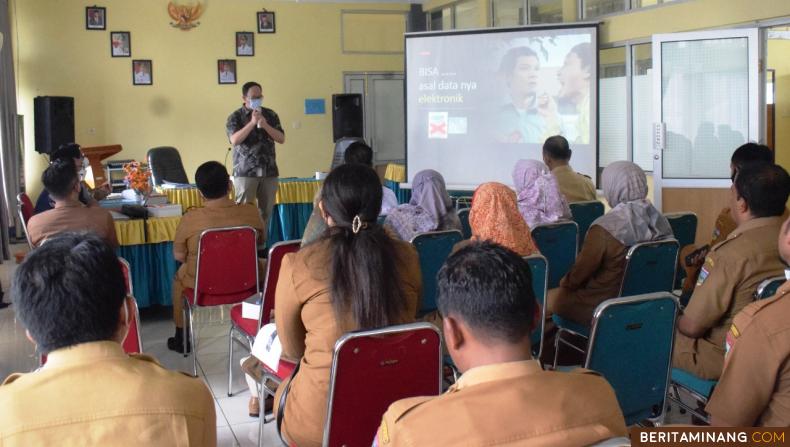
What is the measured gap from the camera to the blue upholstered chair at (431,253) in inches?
154

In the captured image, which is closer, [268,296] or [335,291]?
[335,291]

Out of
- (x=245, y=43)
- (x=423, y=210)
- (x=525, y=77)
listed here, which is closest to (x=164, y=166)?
(x=245, y=43)

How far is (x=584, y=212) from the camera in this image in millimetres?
5199

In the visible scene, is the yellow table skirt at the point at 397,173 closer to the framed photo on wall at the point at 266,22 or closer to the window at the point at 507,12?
the window at the point at 507,12

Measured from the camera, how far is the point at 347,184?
2.46 metres

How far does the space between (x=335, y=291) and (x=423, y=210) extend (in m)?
2.20

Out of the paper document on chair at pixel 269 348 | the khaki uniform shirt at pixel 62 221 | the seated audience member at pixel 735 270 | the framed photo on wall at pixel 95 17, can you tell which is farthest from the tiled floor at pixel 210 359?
the framed photo on wall at pixel 95 17

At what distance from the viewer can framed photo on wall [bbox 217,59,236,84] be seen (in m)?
11.1

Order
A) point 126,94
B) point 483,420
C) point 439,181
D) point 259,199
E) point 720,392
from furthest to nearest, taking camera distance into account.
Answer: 1. point 126,94
2. point 259,199
3. point 439,181
4. point 720,392
5. point 483,420

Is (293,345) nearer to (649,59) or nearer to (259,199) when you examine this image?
(259,199)

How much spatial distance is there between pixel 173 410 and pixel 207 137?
10.0m

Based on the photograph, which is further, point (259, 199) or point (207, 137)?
point (207, 137)

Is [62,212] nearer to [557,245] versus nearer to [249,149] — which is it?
[557,245]

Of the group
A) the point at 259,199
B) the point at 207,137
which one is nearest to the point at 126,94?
the point at 207,137
